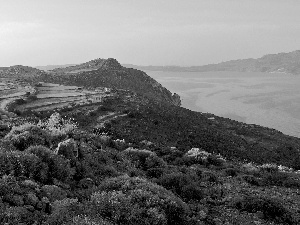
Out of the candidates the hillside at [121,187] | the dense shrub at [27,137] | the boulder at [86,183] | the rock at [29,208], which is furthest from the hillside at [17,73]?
the rock at [29,208]

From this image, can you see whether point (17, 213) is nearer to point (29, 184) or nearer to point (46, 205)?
point (46, 205)

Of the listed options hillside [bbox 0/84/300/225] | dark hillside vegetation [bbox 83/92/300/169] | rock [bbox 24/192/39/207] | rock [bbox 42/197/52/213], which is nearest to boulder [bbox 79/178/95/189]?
hillside [bbox 0/84/300/225]

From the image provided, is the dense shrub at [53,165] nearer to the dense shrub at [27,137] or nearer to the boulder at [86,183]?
the boulder at [86,183]

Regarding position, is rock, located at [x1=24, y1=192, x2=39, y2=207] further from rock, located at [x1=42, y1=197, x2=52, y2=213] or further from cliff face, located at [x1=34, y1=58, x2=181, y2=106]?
cliff face, located at [x1=34, y1=58, x2=181, y2=106]

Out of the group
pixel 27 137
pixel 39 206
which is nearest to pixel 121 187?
pixel 39 206

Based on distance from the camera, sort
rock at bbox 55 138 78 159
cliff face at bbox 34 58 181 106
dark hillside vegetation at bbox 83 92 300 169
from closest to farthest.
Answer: rock at bbox 55 138 78 159 < dark hillside vegetation at bbox 83 92 300 169 < cliff face at bbox 34 58 181 106

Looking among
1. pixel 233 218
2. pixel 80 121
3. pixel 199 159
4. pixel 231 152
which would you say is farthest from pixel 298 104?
pixel 233 218
